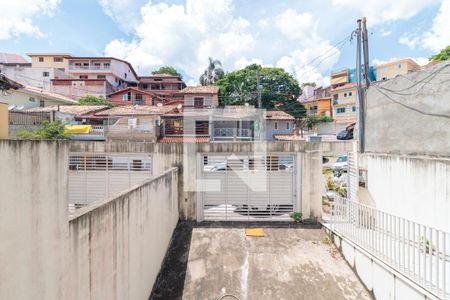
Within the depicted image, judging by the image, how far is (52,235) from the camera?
2.31m

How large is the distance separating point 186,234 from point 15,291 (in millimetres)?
6637

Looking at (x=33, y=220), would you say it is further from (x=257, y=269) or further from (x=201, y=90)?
(x=201, y=90)

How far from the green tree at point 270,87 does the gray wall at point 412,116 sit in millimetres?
26411

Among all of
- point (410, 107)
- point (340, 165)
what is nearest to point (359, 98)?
point (410, 107)

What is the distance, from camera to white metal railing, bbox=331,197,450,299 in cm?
450

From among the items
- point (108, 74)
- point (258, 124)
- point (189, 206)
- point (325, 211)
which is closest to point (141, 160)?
point (189, 206)

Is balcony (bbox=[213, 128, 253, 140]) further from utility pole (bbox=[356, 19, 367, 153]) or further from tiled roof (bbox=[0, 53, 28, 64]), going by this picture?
tiled roof (bbox=[0, 53, 28, 64])

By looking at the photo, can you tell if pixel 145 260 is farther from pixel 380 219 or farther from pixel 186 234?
pixel 380 219

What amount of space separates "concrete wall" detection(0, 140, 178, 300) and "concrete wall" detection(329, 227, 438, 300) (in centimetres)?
515

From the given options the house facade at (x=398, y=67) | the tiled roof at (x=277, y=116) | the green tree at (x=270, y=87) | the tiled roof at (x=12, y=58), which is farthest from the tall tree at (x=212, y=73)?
the tiled roof at (x=12, y=58)

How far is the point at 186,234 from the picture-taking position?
27.2 ft

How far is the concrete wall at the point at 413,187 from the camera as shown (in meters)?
6.21

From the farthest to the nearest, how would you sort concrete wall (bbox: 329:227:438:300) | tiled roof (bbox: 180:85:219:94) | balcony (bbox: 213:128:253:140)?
tiled roof (bbox: 180:85:219:94) < balcony (bbox: 213:128:253:140) < concrete wall (bbox: 329:227:438:300)

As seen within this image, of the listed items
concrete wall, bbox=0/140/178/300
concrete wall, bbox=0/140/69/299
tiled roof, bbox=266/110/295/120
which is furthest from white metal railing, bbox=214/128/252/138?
concrete wall, bbox=0/140/69/299
